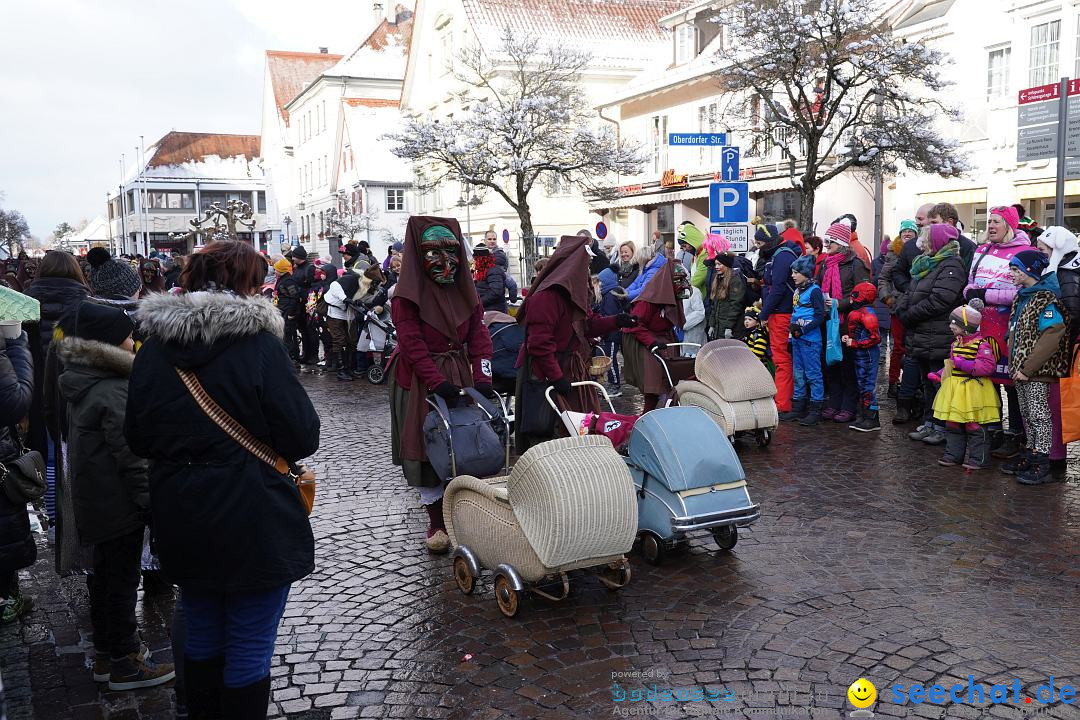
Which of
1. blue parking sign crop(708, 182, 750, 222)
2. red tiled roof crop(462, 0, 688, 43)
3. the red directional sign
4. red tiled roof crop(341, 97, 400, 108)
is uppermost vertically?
red tiled roof crop(462, 0, 688, 43)

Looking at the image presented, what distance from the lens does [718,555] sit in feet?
19.8

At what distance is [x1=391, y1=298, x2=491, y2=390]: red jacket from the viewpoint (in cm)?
590

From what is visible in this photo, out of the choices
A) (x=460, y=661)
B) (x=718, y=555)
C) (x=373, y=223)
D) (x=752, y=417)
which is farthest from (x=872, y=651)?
(x=373, y=223)

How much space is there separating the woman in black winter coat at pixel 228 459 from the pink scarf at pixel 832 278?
25.1 feet

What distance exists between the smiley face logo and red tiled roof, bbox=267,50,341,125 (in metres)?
74.7

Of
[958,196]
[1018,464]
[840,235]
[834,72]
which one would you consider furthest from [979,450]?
[958,196]

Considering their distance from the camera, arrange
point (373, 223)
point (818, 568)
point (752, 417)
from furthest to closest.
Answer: point (373, 223)
point (752, 417)
point (818, 568)

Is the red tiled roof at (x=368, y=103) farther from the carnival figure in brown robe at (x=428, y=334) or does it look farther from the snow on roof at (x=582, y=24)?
the carnival figure in brown robe at (x=428, y=334)

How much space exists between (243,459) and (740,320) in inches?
356

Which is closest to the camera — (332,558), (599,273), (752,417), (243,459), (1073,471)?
(243,459)

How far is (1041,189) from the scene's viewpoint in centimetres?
2064

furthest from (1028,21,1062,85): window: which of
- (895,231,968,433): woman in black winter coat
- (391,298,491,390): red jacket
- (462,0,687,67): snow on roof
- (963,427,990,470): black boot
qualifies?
(462,0,687,67): snow on roof

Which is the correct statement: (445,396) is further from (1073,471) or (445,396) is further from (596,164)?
(596,164)

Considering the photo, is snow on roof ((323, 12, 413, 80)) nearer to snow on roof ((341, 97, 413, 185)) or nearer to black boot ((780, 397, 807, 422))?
snow on roof ((341, 97, 413, 185))
